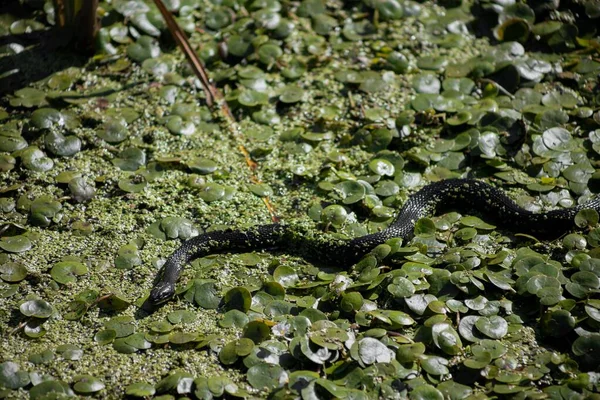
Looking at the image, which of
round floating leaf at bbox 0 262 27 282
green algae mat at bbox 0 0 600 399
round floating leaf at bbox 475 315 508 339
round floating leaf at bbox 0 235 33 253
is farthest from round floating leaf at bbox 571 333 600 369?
round floating leaf at bbox 0 235 33 253

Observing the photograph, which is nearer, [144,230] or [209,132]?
[144,230]

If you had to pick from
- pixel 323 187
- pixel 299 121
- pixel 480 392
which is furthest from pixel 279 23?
pixel 480 392

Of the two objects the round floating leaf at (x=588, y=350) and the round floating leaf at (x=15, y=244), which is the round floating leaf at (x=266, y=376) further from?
the round floating leaf at (x=15, y=244)

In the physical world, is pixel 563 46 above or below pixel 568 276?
above

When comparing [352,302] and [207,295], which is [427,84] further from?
[207,295]

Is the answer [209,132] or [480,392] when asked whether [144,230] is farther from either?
[480,392]

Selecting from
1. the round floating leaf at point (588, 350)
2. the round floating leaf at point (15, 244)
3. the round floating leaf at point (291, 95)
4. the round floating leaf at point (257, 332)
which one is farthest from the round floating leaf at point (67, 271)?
the round floating leaf at point (588, 350)

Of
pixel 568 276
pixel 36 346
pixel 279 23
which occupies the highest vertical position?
pixel 279 23

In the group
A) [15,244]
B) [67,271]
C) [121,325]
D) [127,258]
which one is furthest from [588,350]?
[15,244]
